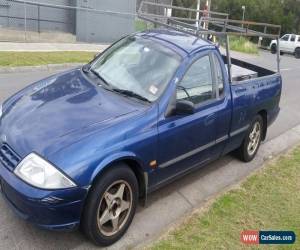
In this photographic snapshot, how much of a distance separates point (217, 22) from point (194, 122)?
10.5 feet

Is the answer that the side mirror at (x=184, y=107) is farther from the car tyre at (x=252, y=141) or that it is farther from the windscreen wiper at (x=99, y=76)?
the car tyre at (x=252, y=141)

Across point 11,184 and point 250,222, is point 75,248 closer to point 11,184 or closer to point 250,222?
point 11,184

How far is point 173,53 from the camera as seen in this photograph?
4.34 m

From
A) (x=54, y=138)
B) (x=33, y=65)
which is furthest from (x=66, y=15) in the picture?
(x=54, y=138)

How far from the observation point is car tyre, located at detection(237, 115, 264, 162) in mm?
5648

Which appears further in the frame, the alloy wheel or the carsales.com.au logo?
the carsales.com.au logo

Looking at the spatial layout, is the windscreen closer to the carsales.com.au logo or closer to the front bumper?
the front bumper

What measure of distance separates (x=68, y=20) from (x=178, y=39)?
620 inches

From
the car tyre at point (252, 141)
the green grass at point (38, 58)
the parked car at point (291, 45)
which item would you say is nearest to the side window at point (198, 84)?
the car tyre at point (252, 141)

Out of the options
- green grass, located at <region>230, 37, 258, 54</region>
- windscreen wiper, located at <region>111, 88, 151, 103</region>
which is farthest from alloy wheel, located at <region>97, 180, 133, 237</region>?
green grass, located at <region>230, 37, 258, 54</region>

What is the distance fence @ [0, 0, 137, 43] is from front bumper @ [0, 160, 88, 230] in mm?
14304

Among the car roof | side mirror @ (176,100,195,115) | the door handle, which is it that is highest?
the car roof

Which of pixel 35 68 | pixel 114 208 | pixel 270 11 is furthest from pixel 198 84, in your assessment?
pixel 270 11

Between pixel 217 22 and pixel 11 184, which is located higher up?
pixel 217 22
